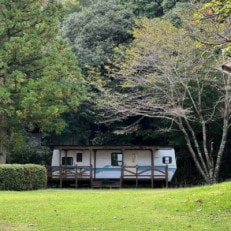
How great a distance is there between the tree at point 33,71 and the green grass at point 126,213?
782 cm

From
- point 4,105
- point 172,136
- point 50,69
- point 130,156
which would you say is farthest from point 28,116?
point 172,136

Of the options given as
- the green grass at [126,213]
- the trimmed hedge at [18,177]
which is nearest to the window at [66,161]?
the trimmed hedge at [18,177]

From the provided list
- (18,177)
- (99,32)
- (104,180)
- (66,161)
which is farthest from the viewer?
(99,32)

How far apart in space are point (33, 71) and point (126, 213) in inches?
472

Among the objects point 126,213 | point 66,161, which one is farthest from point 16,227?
point 66,161

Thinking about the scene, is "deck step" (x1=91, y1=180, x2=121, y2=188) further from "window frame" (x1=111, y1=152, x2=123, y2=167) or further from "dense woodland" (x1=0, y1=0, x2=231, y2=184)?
"dense woodland" (x1=0, y1=0, x2=231, y2=184)

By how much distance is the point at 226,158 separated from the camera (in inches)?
980

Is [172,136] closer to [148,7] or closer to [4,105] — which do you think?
[148,7]

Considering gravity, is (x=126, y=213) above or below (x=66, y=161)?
below

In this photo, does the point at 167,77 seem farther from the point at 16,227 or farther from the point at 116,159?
the point at 16,227

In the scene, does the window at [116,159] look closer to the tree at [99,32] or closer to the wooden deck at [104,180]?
the wooden deck at [104,180]

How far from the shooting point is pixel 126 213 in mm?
9258

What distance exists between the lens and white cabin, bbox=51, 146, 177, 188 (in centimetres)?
2241

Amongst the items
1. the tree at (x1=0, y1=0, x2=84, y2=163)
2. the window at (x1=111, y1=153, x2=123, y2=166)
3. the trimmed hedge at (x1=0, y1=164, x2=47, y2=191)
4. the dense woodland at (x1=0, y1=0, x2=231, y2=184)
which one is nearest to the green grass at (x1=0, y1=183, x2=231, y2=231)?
the trimmed hedge at (x1=0, y1=164, x2=47, y2=191)
